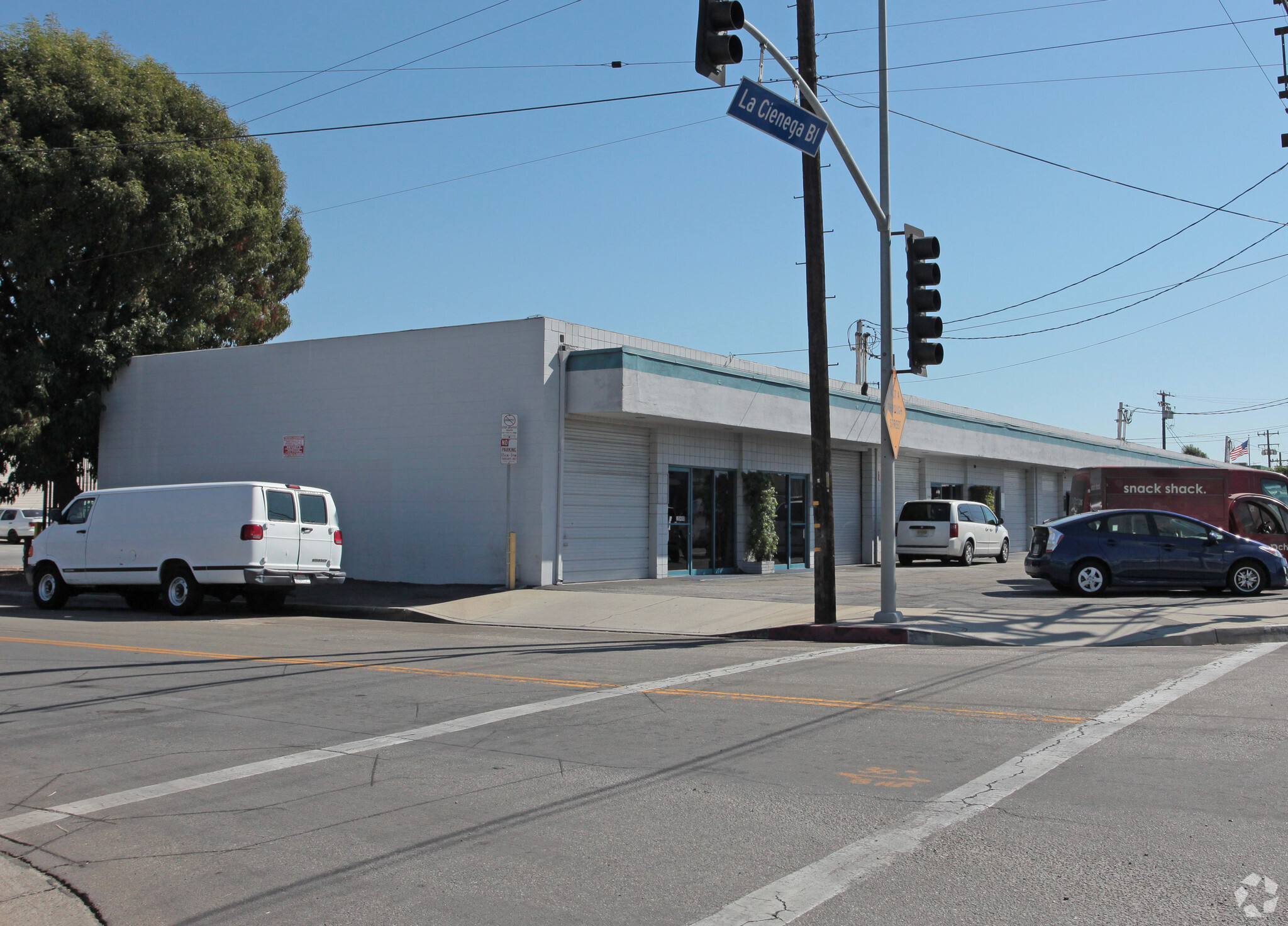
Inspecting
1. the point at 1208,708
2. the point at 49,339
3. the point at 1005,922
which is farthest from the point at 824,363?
the point at 49,339

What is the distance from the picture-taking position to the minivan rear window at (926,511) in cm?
2919

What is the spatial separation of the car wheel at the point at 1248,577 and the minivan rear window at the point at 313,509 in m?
15.0

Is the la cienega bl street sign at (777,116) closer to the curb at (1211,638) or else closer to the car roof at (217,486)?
the curb at (1211,638)

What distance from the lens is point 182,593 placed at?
57.7ft

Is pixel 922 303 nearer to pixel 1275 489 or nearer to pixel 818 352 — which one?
pixel 818 352

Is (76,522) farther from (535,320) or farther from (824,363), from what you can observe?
(824,363)

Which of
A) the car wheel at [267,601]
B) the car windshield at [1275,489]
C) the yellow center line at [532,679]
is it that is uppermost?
the car windshield at [1275,489]

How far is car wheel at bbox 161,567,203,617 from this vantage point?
1747 centimetres

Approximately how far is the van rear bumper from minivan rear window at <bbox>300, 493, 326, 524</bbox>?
0.86 meters

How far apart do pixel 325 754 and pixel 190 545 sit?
1114 centimetres

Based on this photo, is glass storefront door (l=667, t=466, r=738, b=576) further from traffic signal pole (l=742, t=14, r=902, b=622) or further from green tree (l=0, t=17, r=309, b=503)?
green tree (l=0, t=17, r=309, b=503)

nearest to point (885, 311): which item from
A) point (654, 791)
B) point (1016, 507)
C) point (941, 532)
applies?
point (654, 791)

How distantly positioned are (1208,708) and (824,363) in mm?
7734

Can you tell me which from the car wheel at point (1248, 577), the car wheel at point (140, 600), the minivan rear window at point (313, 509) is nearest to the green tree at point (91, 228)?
the car wheel at point (140, 600)
